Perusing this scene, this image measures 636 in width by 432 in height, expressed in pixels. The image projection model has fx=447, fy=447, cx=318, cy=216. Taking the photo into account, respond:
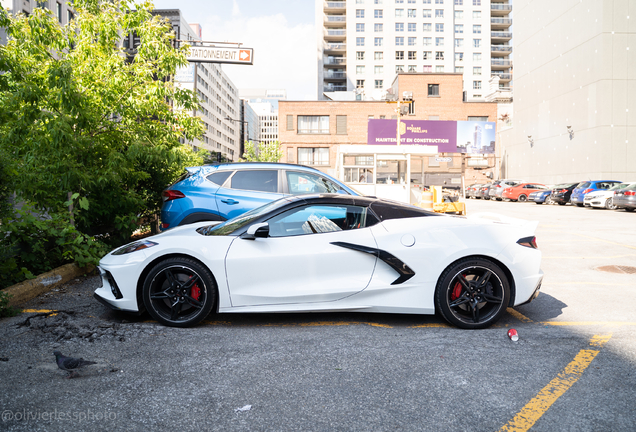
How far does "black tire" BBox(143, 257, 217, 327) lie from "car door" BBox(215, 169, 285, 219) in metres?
2.90

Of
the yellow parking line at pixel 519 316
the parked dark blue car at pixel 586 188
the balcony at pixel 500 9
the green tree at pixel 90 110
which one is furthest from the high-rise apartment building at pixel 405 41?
the yellow parking line at pixel 519 316

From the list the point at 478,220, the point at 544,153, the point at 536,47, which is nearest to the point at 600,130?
the point at 544,153

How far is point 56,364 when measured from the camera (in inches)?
132

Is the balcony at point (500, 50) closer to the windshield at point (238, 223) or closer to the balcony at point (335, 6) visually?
the balcony at point (335, 6)

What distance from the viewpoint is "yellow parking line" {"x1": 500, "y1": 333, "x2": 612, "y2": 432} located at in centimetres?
256

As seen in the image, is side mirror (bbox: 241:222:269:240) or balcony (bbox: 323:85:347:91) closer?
side mirror (bbox: 241:222:269:240)

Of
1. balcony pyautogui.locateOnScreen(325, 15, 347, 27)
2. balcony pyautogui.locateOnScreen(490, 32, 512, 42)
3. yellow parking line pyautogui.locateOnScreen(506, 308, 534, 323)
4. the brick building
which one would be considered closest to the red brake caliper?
yellow parking line pyautogui.locateOnScreen(506, 308, 534, 323)

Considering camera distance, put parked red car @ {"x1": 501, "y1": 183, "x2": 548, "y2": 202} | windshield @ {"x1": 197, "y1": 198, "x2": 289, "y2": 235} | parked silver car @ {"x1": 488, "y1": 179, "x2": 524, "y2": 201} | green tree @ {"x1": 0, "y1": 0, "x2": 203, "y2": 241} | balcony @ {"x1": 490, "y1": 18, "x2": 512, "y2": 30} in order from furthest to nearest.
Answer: balcony @ {"x1": 490, "y1": 18, "x2": 512, "y2": 30}
parked silver car @ {"x1": 488, "y1": 179, "x2": 524, "y2": 201}
parked red car @ {"x1": 501, "y1": 183, "x2": 548, "y2": 202}
green tree @ {"x1": 0, "y1": 0, "x2": 203, "y2": 241}
windshield @ {"x1": 197, "y1": 198, "x2": 289, "y2": 235}

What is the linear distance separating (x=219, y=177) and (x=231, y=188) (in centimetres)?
29

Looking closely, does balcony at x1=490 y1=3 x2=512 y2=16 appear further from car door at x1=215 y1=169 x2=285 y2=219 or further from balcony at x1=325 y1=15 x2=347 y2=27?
car door at x1=215 y1=169 x2=285 y2=219

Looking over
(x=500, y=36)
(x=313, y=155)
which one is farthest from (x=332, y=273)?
(x=500, y=36)

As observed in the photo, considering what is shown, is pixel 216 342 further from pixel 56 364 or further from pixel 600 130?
pixel 600 130

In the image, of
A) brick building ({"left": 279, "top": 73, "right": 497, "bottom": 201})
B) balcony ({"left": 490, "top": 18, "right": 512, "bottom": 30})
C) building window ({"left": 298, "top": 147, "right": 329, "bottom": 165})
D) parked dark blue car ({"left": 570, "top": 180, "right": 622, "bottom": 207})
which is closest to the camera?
parked dark blue car ({"left": 570, "top": 180, "right": 622, "bottom": 207})

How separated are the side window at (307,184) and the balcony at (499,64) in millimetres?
87184
